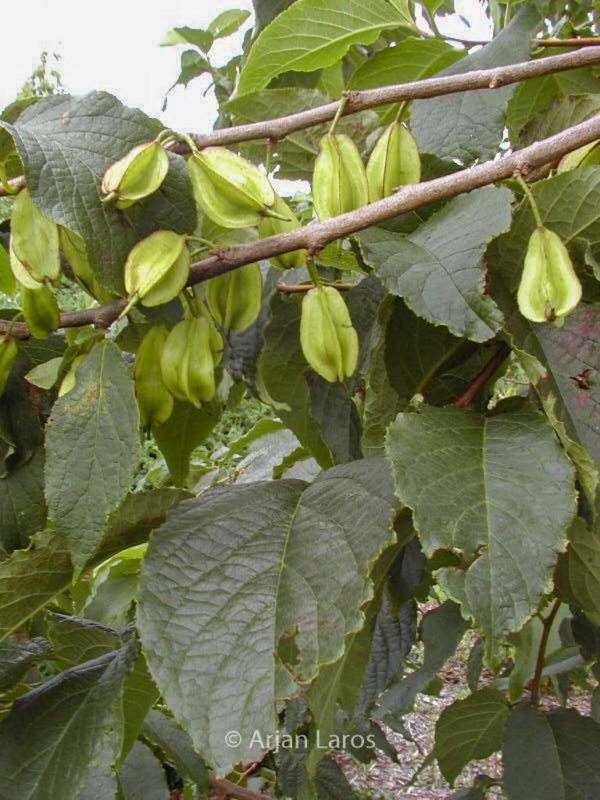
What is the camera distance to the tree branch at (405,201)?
0.50 metres

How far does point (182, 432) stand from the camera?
637 mm

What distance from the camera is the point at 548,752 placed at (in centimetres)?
85

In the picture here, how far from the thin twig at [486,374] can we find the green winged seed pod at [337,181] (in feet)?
0.46

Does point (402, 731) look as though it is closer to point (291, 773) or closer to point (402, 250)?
point (291, 773)

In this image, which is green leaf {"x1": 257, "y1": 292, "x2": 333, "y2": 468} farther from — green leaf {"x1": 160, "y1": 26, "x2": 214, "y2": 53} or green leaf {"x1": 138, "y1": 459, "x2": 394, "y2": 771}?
green leaf {"x1": 160, "y1": 26, "x2": 214, "y2": 53}

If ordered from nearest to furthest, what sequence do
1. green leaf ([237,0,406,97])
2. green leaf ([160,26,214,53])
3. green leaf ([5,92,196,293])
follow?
green leaf ([5,92,196,293])
green leaf ([237,0,406,97])
green leaf ([160,26,214,53])

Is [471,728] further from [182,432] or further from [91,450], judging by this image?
[91,450]

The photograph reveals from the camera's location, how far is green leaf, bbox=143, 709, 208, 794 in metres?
0.93

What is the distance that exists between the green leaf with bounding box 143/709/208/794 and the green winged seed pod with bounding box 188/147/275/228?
2.00 feet

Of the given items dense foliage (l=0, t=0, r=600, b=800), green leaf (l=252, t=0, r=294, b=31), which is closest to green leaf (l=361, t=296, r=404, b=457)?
dense foliage (l=0, t=0, r=600, b=800)

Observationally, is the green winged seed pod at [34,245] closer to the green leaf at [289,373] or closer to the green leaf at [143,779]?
the green leaf at [289,373]

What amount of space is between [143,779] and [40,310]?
0.56 metres

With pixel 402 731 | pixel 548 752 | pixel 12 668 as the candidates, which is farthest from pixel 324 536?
pixel 402 731

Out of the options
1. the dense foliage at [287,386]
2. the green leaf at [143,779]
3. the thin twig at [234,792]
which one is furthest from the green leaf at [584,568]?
the thin twig at [234,792]
